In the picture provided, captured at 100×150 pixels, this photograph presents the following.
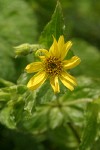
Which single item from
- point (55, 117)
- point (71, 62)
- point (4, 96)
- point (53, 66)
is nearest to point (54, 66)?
point (53, 66)

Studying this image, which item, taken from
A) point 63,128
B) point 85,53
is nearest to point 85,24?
point 85,53

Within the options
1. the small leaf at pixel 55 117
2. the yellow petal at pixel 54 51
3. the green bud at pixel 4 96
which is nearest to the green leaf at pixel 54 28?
the yellow petal at pixel 54 51

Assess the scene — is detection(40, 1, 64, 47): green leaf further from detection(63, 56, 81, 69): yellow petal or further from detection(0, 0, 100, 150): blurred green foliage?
detection(63, 56, 81, 69): yellow petal

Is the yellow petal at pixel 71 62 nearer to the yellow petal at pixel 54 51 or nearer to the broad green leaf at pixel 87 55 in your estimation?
the yellow petal at pixel 54 51

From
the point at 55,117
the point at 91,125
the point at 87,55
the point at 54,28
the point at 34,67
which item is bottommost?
the point at 91,125

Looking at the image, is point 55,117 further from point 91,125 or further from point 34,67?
point 34,67

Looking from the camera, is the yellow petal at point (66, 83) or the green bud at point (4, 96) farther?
the green bud at point (4, 96)
